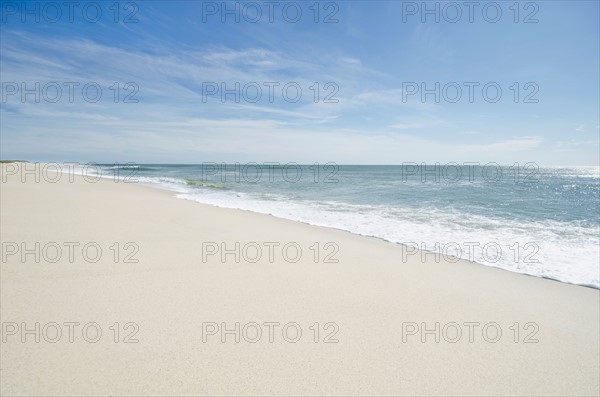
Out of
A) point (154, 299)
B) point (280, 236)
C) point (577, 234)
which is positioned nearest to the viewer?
point (154, 299)

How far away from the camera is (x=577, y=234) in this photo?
816 cm

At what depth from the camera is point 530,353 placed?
296cm

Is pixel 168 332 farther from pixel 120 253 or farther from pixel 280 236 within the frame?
pixel 280 236

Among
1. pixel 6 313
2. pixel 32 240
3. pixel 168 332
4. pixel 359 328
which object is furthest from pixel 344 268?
pixel 32 240

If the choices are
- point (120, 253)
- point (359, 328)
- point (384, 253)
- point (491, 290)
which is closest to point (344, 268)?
point (384, 253)

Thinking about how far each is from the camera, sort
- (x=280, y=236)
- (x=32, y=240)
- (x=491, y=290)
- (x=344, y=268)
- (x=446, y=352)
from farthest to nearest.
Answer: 1. (x=280, y=236)
2. (x=32, y=240)
3. (x=344, y=268)
4. (x=491, y=290)
5. (x=446, y=352)

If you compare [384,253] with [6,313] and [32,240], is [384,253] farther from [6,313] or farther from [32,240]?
[32,240]

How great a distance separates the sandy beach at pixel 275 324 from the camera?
2.43 meters

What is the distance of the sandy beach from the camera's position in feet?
7.97

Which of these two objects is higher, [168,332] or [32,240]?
[32,240]

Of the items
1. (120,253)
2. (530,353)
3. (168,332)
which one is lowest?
(530,353)

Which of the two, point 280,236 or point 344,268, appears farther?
point 280,236

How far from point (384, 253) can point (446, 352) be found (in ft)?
10.3

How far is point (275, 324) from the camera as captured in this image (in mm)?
3199
